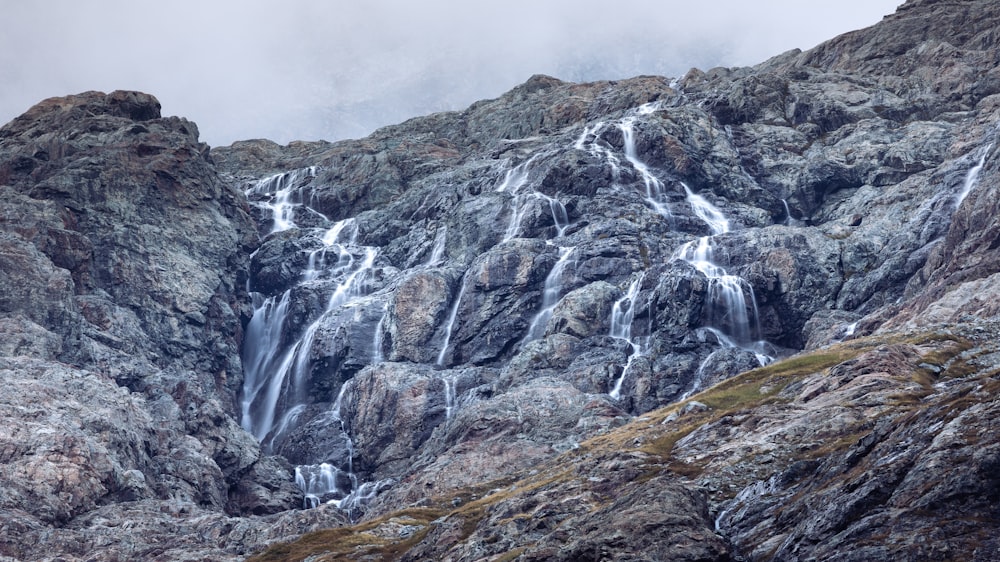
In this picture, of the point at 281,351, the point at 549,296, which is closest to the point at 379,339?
the point at 281,351

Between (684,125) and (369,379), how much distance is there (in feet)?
263

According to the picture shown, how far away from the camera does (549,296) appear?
130 meters

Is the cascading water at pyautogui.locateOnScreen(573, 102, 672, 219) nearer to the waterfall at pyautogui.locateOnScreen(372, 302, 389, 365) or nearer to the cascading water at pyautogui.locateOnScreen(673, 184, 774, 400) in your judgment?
the cascading water at pyautogui.locateOnScreen(673, 184, 774, 400)

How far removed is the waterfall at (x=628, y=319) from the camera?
113 metres

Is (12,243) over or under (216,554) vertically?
over

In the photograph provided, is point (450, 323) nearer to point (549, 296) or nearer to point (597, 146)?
point (549, 296)

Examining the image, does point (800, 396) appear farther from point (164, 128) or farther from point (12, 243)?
point (164, 128)

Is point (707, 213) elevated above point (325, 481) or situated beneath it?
elevated above

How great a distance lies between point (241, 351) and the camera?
488 ft

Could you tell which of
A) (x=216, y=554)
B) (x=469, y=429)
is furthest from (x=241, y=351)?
(x=216, y=554)

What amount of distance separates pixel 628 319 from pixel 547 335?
34.1 feet

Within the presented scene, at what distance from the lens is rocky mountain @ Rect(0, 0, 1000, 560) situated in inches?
2020

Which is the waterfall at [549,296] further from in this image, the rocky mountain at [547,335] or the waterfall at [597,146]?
the waterfall at [597,146]

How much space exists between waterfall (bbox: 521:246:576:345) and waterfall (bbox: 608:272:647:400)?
9522mm
